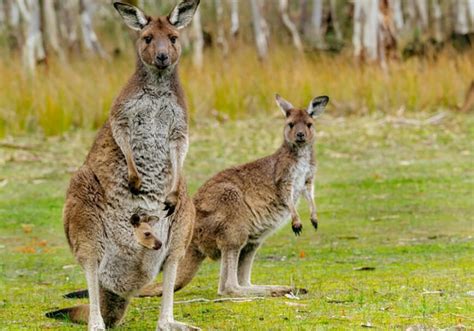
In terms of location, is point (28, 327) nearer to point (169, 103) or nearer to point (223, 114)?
point (169, 103)

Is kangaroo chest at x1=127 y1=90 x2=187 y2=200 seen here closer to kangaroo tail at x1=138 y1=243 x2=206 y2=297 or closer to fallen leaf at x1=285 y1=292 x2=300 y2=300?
fallen leaf at x1=285 y1=292 x2=300 y2=300

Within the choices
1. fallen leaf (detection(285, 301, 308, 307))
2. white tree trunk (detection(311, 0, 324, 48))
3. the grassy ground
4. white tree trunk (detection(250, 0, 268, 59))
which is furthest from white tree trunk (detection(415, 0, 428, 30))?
fallen leaf (detection(285, 301, 308, 307))

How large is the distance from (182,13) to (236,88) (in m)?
11.8

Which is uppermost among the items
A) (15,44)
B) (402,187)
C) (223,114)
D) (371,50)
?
(15,44)

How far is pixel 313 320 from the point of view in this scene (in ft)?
18.3

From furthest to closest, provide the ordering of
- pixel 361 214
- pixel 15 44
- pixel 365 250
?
pixel 15 44, pixel 361 214, pixel 365 250

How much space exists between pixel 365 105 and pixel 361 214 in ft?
22.6

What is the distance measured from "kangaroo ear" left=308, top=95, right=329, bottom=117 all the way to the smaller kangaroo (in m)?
0.38

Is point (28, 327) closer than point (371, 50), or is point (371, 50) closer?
point (28, 327)

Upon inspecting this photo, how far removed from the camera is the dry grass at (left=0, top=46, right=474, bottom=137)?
16.2 m

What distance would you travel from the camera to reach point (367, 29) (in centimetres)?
2061

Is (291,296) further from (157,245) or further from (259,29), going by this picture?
(259,29)

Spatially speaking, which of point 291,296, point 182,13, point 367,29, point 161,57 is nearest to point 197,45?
point 367,29

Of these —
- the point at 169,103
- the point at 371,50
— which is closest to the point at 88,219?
the point at 169,103
